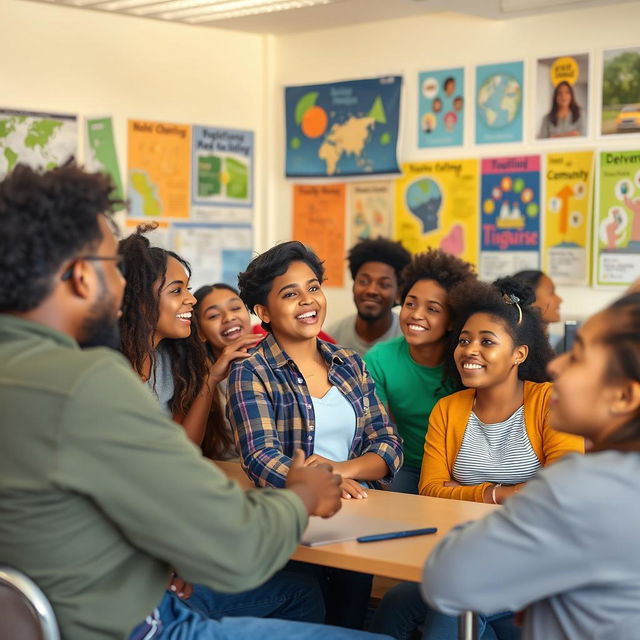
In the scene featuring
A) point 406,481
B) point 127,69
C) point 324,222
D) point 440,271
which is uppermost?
point 127,69

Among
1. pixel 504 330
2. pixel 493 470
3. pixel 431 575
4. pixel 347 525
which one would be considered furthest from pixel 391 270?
pixel 431 575

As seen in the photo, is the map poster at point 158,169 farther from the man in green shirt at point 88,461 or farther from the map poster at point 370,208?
the man in green shirt at point 88,461

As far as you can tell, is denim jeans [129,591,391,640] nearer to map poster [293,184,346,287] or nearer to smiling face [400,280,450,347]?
smiling face [400,280,450,347]

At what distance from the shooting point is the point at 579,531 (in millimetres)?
1324

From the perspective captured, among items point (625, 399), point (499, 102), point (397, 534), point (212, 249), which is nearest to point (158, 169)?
point (212, 249)

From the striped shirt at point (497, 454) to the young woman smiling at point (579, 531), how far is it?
1.19m

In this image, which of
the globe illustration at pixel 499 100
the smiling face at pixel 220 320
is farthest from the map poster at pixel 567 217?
the smiling face at pixel 220 320

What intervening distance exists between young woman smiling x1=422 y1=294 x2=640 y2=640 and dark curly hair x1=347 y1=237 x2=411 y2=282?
10.3 ft

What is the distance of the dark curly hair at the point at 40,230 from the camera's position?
1478mm

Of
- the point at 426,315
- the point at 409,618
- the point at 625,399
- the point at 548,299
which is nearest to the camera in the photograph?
the point at 625,399

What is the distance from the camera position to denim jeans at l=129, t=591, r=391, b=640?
175 centimetres

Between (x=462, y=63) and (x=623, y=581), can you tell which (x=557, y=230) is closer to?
(x=462, y=63)

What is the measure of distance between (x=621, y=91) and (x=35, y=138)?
2.91 meters

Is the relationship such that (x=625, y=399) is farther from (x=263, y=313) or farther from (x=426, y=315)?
(x=426, y=315)
